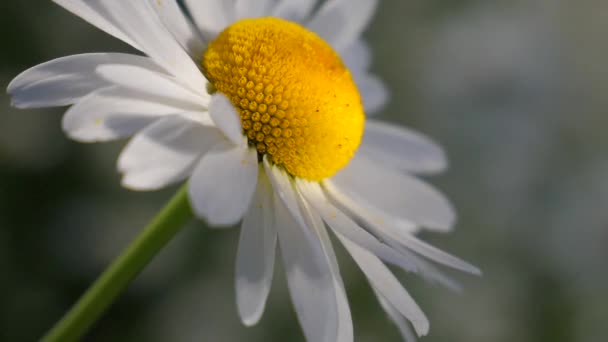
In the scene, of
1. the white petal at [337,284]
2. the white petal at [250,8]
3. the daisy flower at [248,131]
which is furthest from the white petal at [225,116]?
the white petal at [250,8]

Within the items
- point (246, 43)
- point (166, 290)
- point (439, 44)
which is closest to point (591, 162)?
point (439, 44)

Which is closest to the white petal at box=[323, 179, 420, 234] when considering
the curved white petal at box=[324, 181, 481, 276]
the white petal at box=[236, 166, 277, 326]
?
the curved white petal at box=[324, 181, 481, 276]

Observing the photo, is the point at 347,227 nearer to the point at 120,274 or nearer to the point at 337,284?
the point at 337,284

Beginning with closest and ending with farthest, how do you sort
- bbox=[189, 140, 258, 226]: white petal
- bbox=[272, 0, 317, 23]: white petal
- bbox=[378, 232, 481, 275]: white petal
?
1. bbox=[189, 140, 258, 226]: white petal
2. bbox=[378, 232, 481, 275]: white petal
3. bbox=[272, 0, 317, 23]: white petal

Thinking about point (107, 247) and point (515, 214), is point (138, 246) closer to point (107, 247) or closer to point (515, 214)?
point (107, 247)

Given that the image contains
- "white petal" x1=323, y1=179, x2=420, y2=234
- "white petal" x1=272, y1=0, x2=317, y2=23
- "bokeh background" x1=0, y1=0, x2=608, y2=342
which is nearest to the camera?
"white petal" x1=323, y1=179, x2=420, y2=234

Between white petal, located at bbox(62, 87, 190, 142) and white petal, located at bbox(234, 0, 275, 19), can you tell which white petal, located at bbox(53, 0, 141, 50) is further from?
white petal, located at bbox(234, 0, 275, 19)
